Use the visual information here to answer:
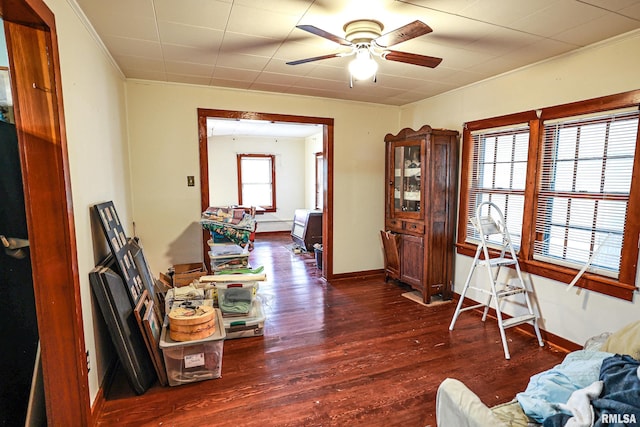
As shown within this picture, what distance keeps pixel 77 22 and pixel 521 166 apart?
11.8ft

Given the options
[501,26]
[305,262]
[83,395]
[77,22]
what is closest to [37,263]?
[83,395]

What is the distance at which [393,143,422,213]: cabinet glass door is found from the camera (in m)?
4.03

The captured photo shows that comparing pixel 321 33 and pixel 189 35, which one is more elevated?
pixel 189 35

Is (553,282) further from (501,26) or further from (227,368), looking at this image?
(227,368)

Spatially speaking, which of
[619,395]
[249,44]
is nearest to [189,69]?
[249,44]

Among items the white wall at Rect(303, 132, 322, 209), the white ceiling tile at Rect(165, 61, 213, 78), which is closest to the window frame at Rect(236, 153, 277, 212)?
the white wall at Rect(303, 132, 322, 209)

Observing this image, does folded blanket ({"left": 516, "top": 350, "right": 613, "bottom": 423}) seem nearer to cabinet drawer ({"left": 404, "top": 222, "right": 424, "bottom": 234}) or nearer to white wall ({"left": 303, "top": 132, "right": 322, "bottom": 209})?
cabinet drawer ({"left": 404, "top": 222, "right": 424, "bottom": 234})

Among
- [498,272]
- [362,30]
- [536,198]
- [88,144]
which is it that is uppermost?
[362,30]

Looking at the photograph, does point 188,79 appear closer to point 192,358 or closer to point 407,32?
point 407,32

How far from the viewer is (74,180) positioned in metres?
1.84

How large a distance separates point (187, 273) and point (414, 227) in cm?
262

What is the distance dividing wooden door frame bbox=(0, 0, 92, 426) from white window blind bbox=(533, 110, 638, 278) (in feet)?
11.3

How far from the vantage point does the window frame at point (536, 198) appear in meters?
2.35

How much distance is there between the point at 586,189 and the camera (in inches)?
104
